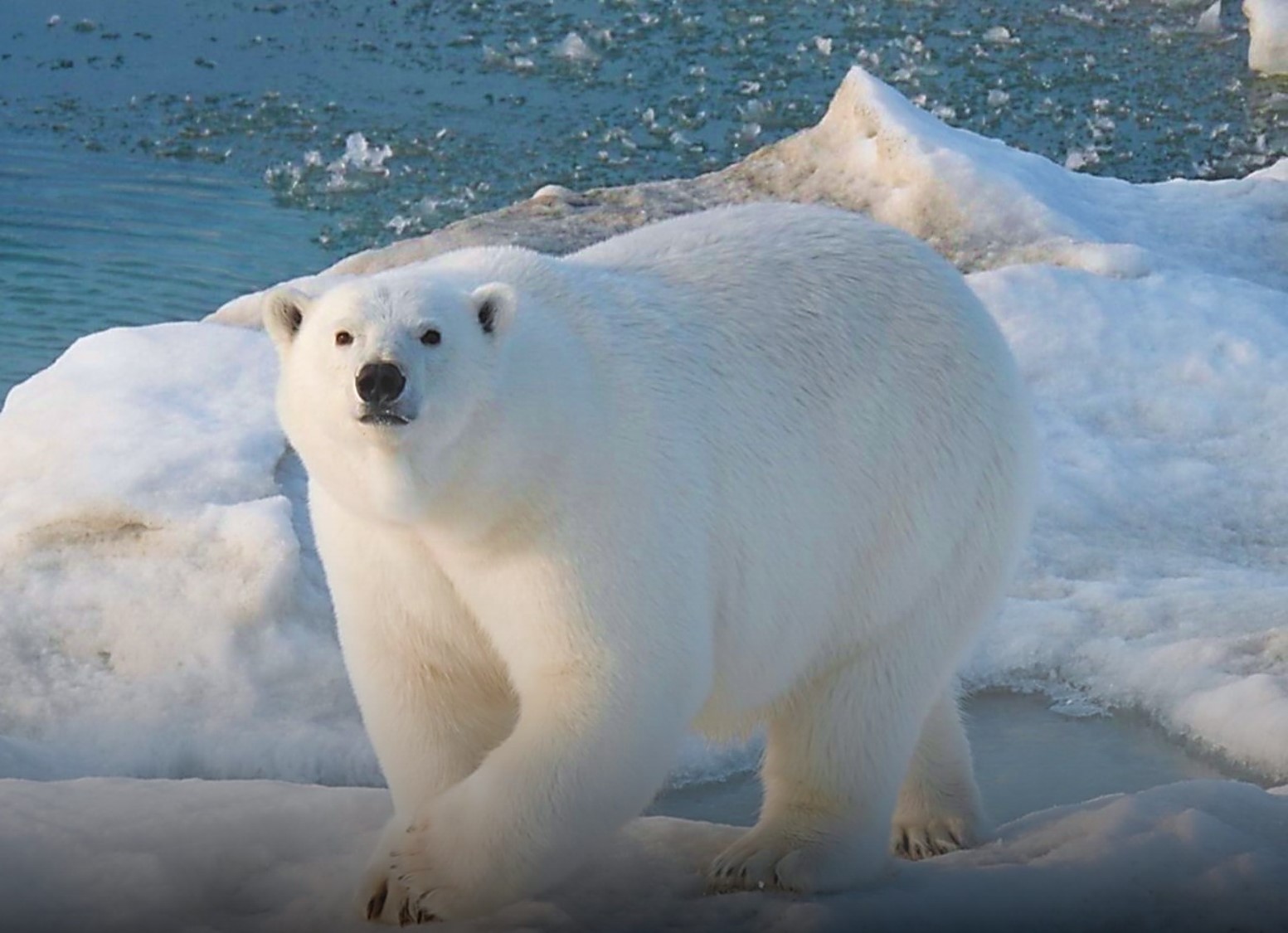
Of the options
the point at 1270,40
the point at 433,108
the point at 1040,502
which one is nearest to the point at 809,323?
the point at 1040,502

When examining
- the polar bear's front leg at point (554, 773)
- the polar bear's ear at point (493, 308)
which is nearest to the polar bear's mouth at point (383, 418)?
the polar bear's ear at point (493, 308)

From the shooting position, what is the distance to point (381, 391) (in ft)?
9.84

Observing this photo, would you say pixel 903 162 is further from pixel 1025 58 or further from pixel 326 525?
pixel 1025 58

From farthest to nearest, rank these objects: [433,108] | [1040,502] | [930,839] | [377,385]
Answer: [433,108] < [1040,502] < [930,839] < [377,385]

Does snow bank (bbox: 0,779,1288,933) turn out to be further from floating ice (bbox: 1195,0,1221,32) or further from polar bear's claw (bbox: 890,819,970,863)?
floating ice (bbox: 1195,0,1221,32)

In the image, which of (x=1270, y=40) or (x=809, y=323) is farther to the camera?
(x=1270, y=40)

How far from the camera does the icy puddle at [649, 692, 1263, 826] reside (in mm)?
5055

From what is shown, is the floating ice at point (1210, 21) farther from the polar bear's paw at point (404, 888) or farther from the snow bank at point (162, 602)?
the polar bear's paw at point (404, 888)

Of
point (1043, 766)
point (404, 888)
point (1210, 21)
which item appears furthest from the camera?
point (1210, 21)

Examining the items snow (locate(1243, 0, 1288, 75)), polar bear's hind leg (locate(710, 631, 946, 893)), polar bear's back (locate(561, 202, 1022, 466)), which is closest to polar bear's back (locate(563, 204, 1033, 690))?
polar bear's back (locate(561, 202, 1022, 466))

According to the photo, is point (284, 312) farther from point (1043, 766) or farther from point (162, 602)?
point (1043, 766)

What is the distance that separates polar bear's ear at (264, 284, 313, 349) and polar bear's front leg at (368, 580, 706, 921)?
0.63 meters

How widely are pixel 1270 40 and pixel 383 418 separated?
12.8 metres

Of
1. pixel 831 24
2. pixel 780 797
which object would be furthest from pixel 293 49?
pixel 780 797
